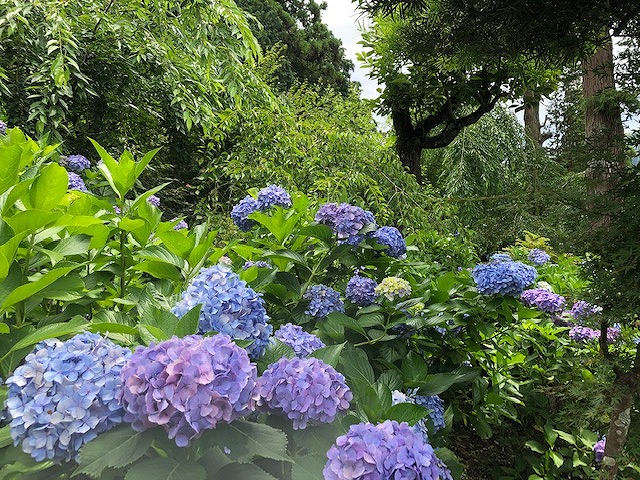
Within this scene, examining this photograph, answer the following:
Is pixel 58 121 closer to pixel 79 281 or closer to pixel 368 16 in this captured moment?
pixel 368 16

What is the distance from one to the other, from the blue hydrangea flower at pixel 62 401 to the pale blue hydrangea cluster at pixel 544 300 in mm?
1850

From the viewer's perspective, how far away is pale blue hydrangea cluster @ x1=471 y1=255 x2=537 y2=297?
148cm

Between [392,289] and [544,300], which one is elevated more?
[392,289]

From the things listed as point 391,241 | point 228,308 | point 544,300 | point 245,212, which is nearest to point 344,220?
point 391,241

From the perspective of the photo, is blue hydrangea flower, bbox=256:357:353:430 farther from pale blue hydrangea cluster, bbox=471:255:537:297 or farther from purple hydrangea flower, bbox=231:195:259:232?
purple hydrangea flower, bbox=231:195:259:232

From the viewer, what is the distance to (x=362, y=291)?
1.48m

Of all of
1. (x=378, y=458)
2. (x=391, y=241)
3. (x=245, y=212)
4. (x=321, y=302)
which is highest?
(x=245, y=212)

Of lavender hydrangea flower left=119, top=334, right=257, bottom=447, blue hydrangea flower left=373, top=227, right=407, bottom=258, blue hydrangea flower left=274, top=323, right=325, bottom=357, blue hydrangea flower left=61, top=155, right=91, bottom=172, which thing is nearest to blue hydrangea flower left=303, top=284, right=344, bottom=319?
blue hydrangea flower left=373, top=227, right=407, bottom=258

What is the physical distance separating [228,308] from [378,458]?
341 millimetres

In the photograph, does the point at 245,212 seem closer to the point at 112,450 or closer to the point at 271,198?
the point at 271,198

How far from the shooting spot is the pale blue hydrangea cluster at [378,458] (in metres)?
0.60

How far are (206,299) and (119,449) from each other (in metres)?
0.28

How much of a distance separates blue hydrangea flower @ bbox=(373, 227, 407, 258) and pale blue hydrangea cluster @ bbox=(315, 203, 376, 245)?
4.1 inches

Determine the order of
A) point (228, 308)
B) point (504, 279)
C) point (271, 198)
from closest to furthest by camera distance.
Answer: point (228, 308)
point (504, 279)
point (271, 198)
